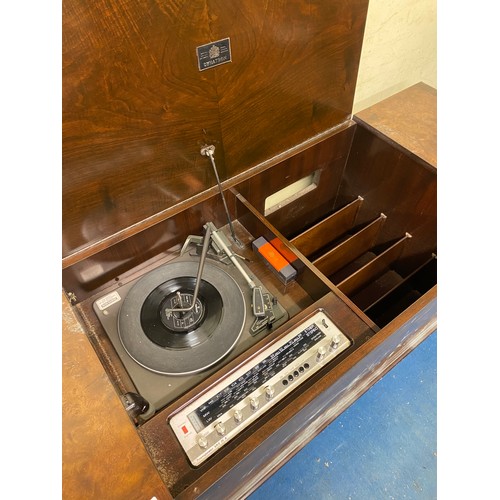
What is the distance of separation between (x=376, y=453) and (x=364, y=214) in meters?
1.09

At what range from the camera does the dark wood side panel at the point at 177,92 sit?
0.84 m

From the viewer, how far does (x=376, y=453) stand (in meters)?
1.15

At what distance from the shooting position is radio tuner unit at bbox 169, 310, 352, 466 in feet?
2.95

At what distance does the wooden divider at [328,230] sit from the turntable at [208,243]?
0.03m

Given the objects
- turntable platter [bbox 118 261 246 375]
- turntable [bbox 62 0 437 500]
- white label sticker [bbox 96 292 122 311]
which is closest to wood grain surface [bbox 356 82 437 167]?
turntable [bbox 62 0 437 500]

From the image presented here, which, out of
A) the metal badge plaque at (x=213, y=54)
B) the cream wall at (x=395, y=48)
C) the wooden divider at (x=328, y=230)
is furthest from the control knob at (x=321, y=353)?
the cream wall at (x=395, y=48)

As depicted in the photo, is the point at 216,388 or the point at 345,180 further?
the point at 345,180

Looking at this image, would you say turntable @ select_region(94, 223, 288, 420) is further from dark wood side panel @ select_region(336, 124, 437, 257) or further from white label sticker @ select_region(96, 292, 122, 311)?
dark wood side panel @ select_region(336, 124, 437, 257)

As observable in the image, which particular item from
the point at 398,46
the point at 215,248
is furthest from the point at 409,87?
the point at 215,248

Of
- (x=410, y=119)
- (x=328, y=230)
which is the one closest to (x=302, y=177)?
(x=328, y=230)

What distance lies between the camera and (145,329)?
1.13 metres
